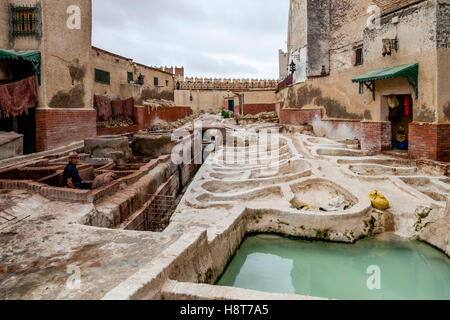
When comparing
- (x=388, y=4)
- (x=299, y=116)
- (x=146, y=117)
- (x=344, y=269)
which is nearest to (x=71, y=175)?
(x=344, y=269)

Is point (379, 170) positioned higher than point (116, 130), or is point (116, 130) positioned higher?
point (116, 130)

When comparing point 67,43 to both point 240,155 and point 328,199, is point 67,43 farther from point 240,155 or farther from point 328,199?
point 328,199

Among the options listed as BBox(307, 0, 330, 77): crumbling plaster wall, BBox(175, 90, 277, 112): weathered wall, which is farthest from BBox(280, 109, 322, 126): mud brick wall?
BBox(175, 90, 277, 112): weathered wall

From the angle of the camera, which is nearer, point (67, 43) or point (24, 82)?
point (24, 82)

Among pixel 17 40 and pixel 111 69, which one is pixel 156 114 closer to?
pixel 111 69

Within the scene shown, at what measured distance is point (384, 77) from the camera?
1038 centimetres

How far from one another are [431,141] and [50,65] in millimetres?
13452

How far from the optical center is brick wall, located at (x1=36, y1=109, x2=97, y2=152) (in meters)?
12.7

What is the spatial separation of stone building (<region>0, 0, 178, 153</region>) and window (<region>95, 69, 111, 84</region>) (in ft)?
9.33

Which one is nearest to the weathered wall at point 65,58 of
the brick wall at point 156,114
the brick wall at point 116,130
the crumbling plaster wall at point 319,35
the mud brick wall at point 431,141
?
the brick wall at point 116,130

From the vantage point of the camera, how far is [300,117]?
19969 mm

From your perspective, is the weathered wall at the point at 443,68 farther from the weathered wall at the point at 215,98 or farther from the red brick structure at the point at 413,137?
the weathered wall at the point at 215,98
